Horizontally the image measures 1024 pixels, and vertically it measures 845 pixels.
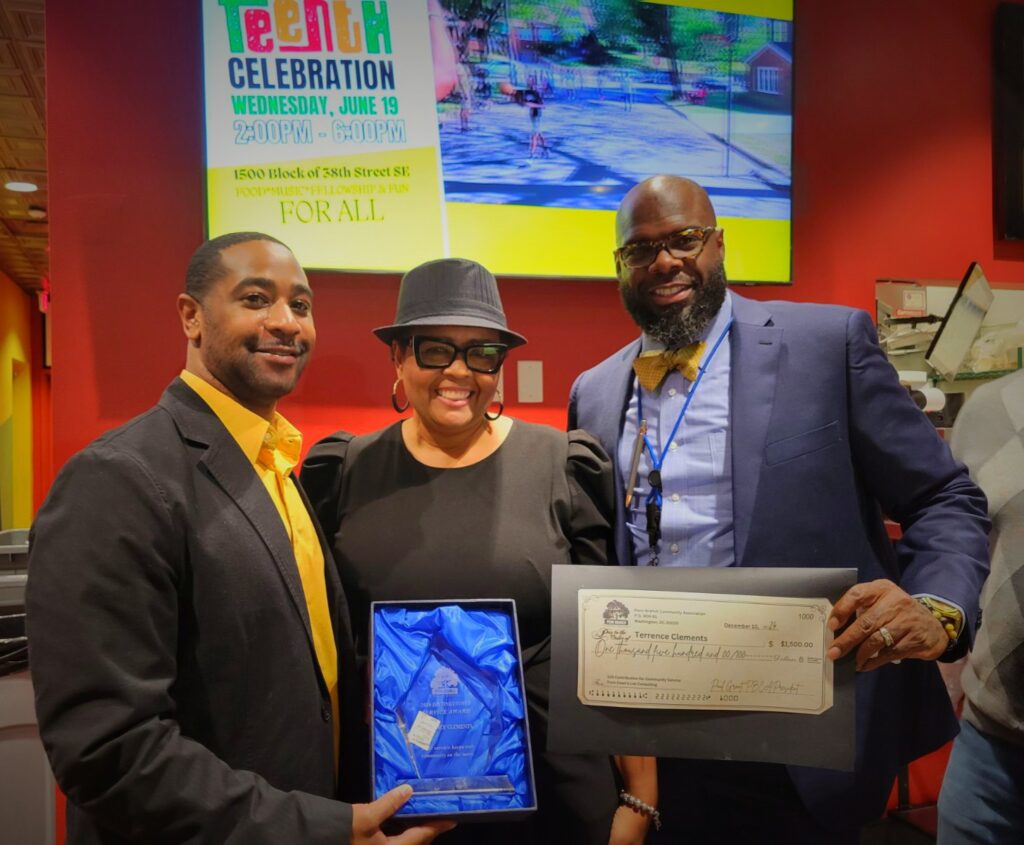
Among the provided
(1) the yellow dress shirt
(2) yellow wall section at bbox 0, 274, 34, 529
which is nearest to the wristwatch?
(1) the yellow dress shirt

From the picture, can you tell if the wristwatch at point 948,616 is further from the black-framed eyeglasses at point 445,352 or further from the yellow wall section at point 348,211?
the yellow wall section at point 348,211

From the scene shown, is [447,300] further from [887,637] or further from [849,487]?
[887,637]

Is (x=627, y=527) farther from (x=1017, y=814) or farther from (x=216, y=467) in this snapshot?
(x=1017, y=814)

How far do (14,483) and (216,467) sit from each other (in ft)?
36.4

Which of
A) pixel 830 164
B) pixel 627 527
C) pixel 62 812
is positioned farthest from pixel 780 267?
pixel 62 812

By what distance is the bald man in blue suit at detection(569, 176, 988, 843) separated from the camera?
5.05 feet

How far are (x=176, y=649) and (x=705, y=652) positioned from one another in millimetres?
904

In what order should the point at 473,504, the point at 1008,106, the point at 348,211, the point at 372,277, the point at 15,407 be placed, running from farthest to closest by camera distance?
the point at 15,407, the point at 1008,106, the point at 372,277, the point at 348,211, the point at 473,504

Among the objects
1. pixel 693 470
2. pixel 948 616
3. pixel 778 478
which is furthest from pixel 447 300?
pixel 948 616

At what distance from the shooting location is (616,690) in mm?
1338

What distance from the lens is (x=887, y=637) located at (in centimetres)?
125

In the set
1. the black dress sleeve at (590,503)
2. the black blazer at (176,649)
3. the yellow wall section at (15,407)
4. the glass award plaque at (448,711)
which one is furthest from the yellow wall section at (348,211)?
the yellow wall section at (15,407)

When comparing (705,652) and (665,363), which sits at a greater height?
(665,363)

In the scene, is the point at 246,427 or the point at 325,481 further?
the point at 325,481
